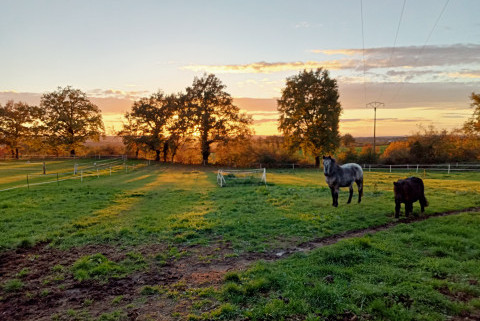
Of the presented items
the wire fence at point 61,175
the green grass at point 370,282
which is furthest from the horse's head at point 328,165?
the wire fence at point 61,175

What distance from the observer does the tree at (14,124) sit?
50031 millimetres

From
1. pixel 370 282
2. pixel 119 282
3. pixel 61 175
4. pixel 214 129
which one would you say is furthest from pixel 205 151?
pixel 370 282

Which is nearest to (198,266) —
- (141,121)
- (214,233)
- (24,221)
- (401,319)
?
(214,233)

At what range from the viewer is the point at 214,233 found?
945 cm

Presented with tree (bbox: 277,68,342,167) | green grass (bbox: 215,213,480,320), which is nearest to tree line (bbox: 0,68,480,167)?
tree (bbox: 277,68,342,167)

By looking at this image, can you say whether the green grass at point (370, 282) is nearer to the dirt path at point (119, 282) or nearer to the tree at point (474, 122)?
the dirt path at point (119, 282)

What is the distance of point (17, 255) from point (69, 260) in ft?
5.78

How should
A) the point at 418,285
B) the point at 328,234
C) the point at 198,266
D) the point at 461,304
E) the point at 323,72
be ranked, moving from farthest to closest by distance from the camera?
the point at 323,72 → the point at 328,234 → the point at 198,266 → the point at 418,285 → the point at 461,304

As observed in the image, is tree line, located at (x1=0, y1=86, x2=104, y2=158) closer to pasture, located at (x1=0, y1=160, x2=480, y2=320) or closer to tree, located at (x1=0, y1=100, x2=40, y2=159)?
tree, located at (x1=0, y1=100, x2=40, y2=159)

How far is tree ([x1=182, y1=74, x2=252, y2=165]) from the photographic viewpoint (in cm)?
4156

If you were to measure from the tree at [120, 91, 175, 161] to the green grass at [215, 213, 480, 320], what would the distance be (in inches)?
1624

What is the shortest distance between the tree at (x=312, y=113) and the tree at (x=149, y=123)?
1955cm

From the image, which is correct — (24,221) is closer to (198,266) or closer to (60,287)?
(60,287)

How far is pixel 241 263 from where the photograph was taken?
22.5ft
